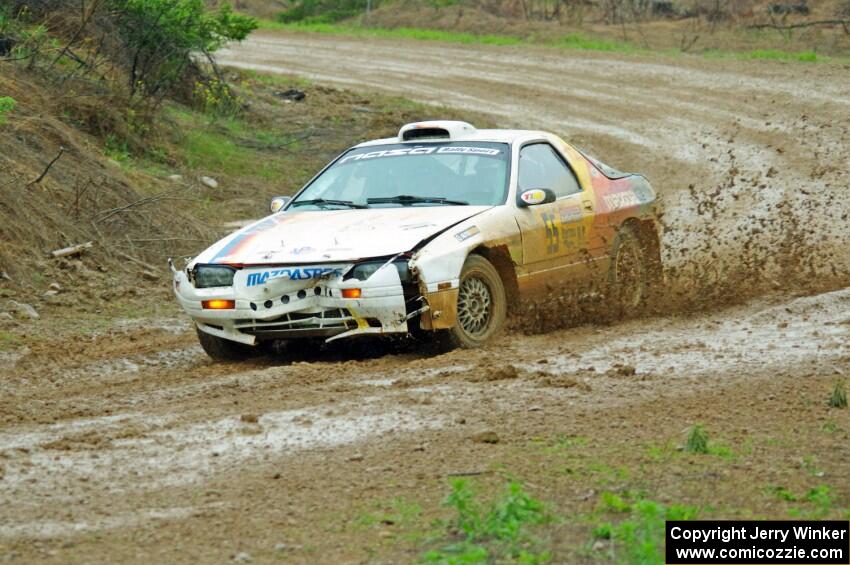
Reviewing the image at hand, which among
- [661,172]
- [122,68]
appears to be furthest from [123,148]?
[661,172]

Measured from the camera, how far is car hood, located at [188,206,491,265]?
875 centimetres

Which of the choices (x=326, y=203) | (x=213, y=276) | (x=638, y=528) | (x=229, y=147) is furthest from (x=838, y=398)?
(x=229, y=147)

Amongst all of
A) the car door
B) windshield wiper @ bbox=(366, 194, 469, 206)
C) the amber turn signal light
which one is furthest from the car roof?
the amber turn signal light

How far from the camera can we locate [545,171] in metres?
10.4

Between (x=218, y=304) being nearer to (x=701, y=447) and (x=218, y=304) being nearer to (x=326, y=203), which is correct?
(x=326, y=203)

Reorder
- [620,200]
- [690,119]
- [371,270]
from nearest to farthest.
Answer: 1. [371,270]
2. [620,200]
3. [690,119]

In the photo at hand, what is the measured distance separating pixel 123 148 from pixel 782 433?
36.3 ft

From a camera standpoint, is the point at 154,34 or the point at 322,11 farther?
the point at 322,11

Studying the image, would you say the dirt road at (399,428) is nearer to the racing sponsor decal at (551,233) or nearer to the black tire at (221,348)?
the black tire at (221,348)

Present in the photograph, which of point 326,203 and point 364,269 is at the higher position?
point 326,203

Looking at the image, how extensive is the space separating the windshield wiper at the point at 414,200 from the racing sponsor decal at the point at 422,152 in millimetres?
548

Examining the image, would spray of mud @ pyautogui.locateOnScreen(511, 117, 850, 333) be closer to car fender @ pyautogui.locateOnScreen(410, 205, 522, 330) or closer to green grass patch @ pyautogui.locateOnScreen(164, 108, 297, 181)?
car fender @ pyautogui.locateOnScreen(410, 205, 522, 330)

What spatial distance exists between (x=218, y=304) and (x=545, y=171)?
2.89 m

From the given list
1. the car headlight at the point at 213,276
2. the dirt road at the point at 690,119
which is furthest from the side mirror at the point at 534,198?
the car headlight at the point at 213,276
